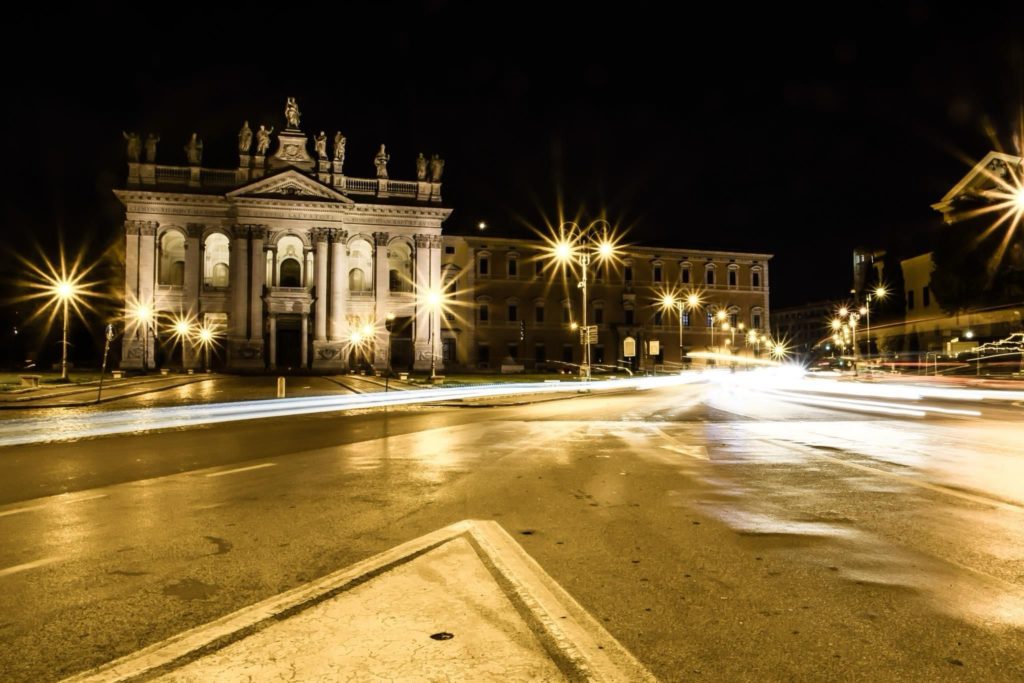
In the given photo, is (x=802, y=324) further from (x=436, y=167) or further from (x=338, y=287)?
(x=338, y=287)

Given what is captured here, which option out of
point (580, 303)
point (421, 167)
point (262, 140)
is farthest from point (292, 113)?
point (580, 303)

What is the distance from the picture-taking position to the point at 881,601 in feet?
13.9

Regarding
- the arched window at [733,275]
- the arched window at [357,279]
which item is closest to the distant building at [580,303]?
the arched window at [733,275]

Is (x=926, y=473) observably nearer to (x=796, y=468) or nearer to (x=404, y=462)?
(x=796, y=468)

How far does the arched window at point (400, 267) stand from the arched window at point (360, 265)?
6.46 feet

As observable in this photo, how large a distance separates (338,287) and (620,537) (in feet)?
190

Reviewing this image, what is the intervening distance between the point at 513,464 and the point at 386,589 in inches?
235

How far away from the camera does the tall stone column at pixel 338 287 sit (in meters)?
60.7

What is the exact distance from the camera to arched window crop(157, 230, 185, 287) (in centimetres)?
6066

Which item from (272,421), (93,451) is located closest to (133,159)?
(272,421)

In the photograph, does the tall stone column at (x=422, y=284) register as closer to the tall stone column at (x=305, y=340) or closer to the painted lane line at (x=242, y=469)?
the tall stone column at (x=305, y=340)

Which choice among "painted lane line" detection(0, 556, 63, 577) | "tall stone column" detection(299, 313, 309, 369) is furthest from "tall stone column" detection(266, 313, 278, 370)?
"painted lane line" detection(0, 556, 63, 577)

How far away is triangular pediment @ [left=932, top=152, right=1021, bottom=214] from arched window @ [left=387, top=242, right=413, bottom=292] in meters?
48.2

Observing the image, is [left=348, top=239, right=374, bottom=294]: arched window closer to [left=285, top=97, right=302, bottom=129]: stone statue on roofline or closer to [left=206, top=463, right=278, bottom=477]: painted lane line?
[left=285, top=97, right=302, bottom=129]: stone statue on roofline
